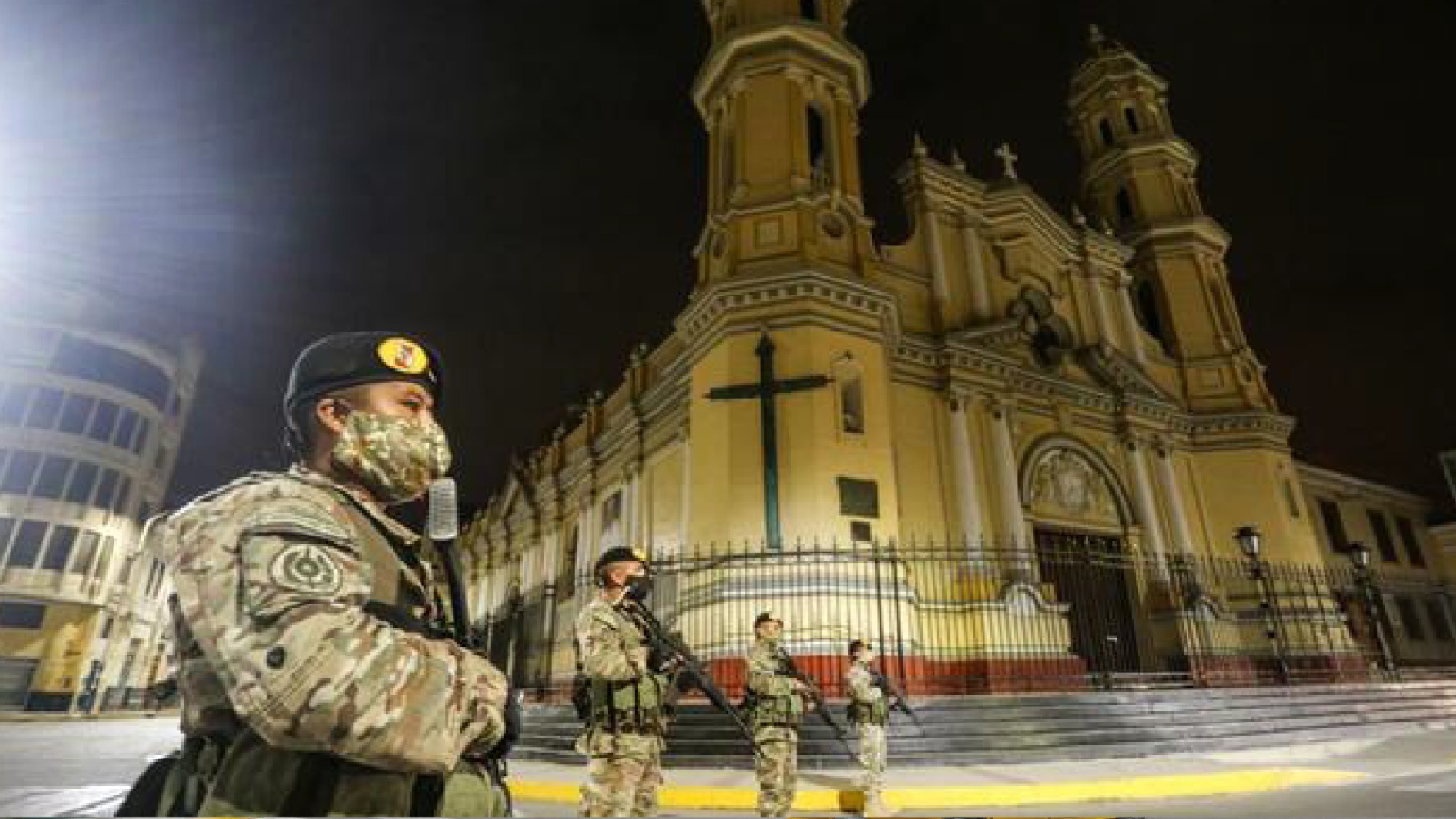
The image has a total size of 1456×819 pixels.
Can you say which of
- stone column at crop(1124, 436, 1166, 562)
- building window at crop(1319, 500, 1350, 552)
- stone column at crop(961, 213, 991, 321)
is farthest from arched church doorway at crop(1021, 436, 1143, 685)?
building window at crop(1319, 500, 1350, 552)

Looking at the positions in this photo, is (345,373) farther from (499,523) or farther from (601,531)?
(499,523)

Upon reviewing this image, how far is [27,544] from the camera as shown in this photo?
87.7 ft

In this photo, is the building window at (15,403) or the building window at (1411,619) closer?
the building window at (1411,619)

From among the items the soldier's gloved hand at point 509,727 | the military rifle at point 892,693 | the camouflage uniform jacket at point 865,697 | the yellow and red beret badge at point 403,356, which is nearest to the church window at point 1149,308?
the military rifle at point 892,693

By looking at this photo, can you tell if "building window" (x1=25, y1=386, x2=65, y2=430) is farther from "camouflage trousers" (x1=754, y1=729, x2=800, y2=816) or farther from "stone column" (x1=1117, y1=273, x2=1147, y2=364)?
"stone column" (x1=1117, y1=273, x2=1147, y2=364)

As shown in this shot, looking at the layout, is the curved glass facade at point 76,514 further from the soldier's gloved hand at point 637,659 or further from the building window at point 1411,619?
the building window at point 1411,619

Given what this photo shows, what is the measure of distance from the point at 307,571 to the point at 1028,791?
6.77 meters

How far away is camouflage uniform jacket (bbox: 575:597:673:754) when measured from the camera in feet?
14.6

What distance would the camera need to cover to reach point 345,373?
5.35 ft

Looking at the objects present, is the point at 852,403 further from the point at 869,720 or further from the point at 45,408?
the point at 45,408

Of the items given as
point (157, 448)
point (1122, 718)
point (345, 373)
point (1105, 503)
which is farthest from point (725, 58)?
point (157, 448)

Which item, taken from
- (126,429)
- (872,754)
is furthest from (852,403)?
(126,429)

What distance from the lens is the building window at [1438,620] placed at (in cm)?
2591

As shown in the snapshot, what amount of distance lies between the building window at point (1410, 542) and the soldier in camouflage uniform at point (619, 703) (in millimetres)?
36073
